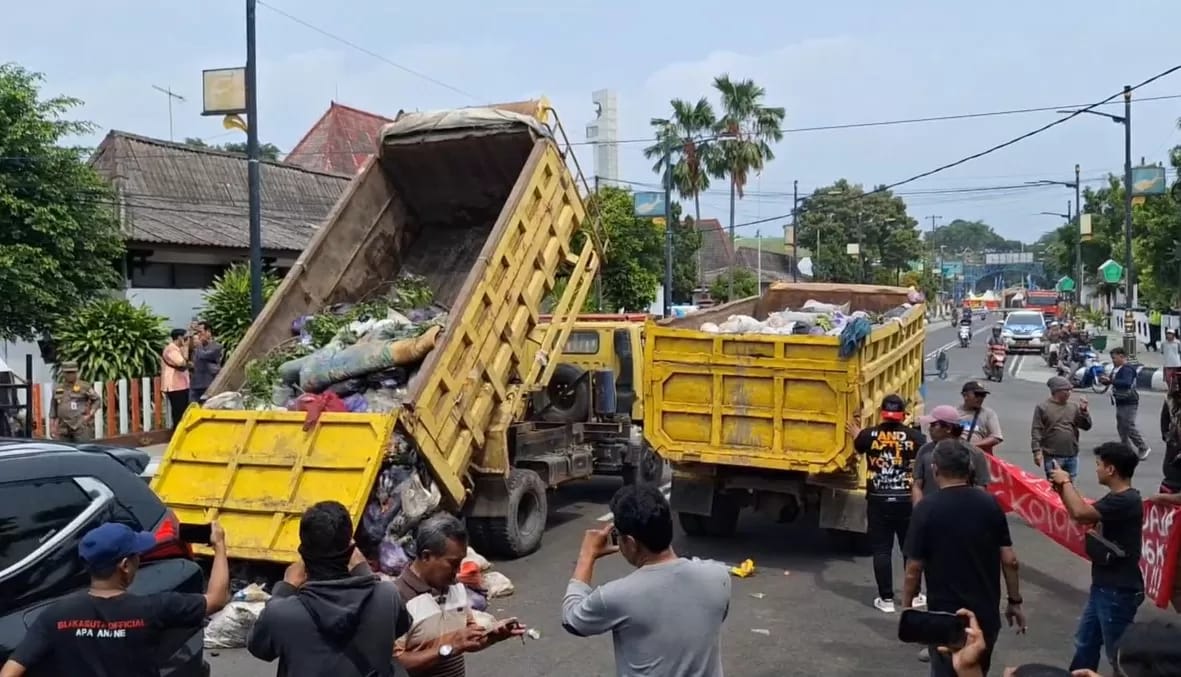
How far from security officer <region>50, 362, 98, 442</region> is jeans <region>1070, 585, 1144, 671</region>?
10509 millimetres

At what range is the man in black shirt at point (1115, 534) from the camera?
4984mm

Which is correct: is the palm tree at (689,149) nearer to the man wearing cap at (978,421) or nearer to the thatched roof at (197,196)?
the thatched roof at (197,196)

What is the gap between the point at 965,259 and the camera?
468 feet

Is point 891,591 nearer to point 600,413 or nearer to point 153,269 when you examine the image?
point 600,413

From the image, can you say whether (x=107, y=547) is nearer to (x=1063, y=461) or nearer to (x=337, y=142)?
(x=1063, y=461)

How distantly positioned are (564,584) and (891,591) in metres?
2.30

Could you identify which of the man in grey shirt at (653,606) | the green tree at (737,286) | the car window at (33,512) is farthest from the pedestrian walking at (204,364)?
the green tree at (737,286)

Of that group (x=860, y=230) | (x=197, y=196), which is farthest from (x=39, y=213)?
(x=860, y=230)

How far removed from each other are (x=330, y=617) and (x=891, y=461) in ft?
15.8

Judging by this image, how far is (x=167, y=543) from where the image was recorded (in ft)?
15.0

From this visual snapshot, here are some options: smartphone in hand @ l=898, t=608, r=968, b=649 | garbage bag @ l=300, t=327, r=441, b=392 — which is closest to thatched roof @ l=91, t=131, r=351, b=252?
garbage bag @ l=300, t=327, r=441, b=392

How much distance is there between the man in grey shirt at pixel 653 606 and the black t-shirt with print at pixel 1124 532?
2.56 meters

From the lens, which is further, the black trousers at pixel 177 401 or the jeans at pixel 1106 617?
the black trousers at pixel 177 401

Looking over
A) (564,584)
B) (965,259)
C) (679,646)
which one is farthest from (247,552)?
(965,259)
